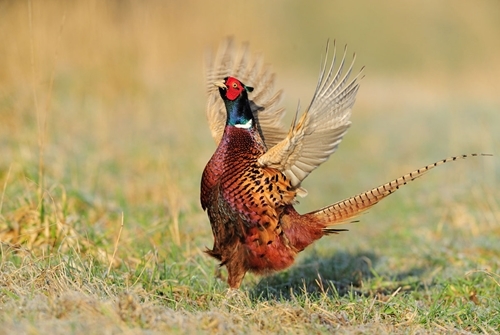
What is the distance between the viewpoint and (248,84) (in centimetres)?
428

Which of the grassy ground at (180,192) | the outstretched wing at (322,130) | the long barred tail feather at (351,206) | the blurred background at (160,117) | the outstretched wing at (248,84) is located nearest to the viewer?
the grassy ground at (180,192)

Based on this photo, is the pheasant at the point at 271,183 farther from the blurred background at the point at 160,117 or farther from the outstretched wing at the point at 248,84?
the blurred background at the point at 160,117

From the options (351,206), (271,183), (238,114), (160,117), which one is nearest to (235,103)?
(238,114)

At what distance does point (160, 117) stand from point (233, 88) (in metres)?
5.74

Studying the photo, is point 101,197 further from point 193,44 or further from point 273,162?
point 193,44

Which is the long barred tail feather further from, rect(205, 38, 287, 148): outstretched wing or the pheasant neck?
rect(205, 38, 287, 148): outstretched wing

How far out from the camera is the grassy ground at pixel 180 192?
121 inches

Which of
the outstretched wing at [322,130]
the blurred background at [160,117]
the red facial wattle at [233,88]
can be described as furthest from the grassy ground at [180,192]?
the red facial wattle at [233,88]

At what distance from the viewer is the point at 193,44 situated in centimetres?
1201

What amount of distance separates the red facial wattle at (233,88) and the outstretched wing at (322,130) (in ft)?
1.47

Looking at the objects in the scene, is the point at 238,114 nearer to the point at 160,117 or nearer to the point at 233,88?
the point at 233,88

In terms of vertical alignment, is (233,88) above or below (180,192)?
above

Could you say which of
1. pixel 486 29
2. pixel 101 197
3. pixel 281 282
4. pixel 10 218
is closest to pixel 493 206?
pixel 281 282

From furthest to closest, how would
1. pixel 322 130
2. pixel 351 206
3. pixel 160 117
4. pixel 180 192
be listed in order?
1. pixel 160 117
2. pixel 180 192
3. pixel 351 206
4. pixel 322 130
